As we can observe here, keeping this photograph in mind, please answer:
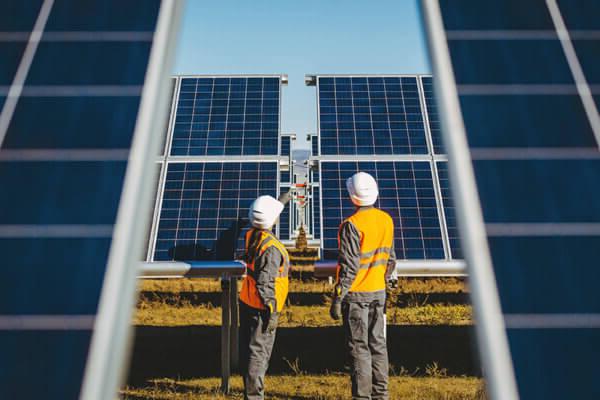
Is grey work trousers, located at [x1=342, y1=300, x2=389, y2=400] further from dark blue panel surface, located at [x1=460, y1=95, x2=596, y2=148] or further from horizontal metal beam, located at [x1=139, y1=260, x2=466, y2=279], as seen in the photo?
dark blue panel surface, located at [x1=460, y1=95, x2=596, y2=148]

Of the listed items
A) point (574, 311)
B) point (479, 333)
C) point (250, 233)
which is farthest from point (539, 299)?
point (250, 233)

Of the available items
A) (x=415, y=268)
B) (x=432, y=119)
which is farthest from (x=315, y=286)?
(x=415, y=268)

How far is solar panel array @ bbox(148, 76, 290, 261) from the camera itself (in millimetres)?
6578

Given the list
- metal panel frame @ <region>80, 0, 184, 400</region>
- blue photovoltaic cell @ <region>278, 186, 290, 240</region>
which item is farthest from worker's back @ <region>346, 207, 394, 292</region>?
blue photovoltaic cell @ <region>278, 186, 290, 240</region>

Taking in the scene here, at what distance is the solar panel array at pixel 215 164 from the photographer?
21.6 feet

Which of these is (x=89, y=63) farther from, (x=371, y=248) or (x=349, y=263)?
(x=371, y=248)

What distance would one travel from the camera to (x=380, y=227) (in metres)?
4.45

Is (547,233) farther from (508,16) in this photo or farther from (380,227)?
(380,227)

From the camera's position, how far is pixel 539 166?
1.75 metres

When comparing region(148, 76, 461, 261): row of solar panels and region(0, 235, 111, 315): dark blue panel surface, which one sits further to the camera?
region(148, 76, 461, 261): row of solar panels

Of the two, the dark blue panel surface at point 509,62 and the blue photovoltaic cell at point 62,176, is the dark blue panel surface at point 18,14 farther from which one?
the dark blue panel surface at point 509,62

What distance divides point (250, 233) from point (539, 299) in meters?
3.58

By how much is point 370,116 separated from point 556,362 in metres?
7.42

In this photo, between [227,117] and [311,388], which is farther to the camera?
[227,117]
